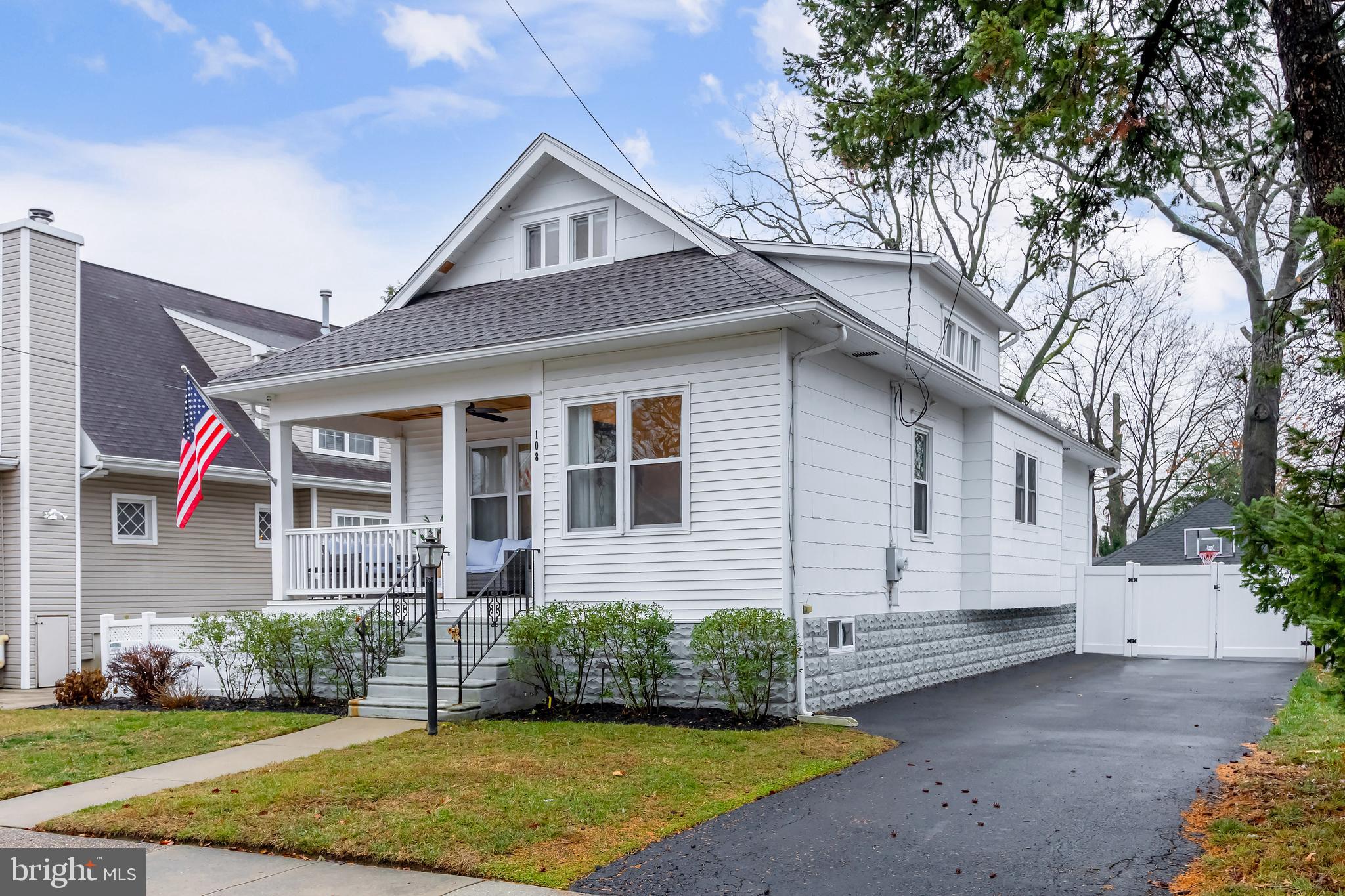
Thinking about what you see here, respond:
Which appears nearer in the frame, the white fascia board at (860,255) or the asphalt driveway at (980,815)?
the asphalt driveway at (980,815)

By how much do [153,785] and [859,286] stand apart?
10.1 meters

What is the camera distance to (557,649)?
11.3m

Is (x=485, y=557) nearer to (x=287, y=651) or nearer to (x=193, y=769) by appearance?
(x=287, y=651)

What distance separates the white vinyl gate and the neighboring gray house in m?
14.5

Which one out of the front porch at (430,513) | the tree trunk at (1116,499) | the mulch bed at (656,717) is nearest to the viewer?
the mulch bed at (656,717)

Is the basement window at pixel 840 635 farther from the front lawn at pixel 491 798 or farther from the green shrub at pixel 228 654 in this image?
the green shrub at pixel 228 654

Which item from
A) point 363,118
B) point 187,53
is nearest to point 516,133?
point 363,118

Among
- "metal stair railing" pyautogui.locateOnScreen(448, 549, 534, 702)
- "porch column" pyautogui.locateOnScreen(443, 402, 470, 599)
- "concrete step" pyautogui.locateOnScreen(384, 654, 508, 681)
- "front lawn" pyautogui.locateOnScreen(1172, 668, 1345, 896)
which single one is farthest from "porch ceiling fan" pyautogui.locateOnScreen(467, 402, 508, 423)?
"front lawn" pyautogui.locateOnScreen(1172, 668, 1345, 896)

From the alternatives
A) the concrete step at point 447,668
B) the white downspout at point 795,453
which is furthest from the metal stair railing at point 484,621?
the white downspout at point 795,453

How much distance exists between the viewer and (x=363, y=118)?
1394cm

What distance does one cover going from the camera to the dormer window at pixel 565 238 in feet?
45.4

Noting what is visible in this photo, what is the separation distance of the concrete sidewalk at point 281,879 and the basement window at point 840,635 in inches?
255

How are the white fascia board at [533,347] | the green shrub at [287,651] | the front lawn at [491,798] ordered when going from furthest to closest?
the green shrub at [287,651]
the white fascia board at [533,347]
the front lawn at [491,798]

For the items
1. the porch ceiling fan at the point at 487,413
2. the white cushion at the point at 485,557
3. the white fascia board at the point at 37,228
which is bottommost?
the white cushion at the point at 485,557
